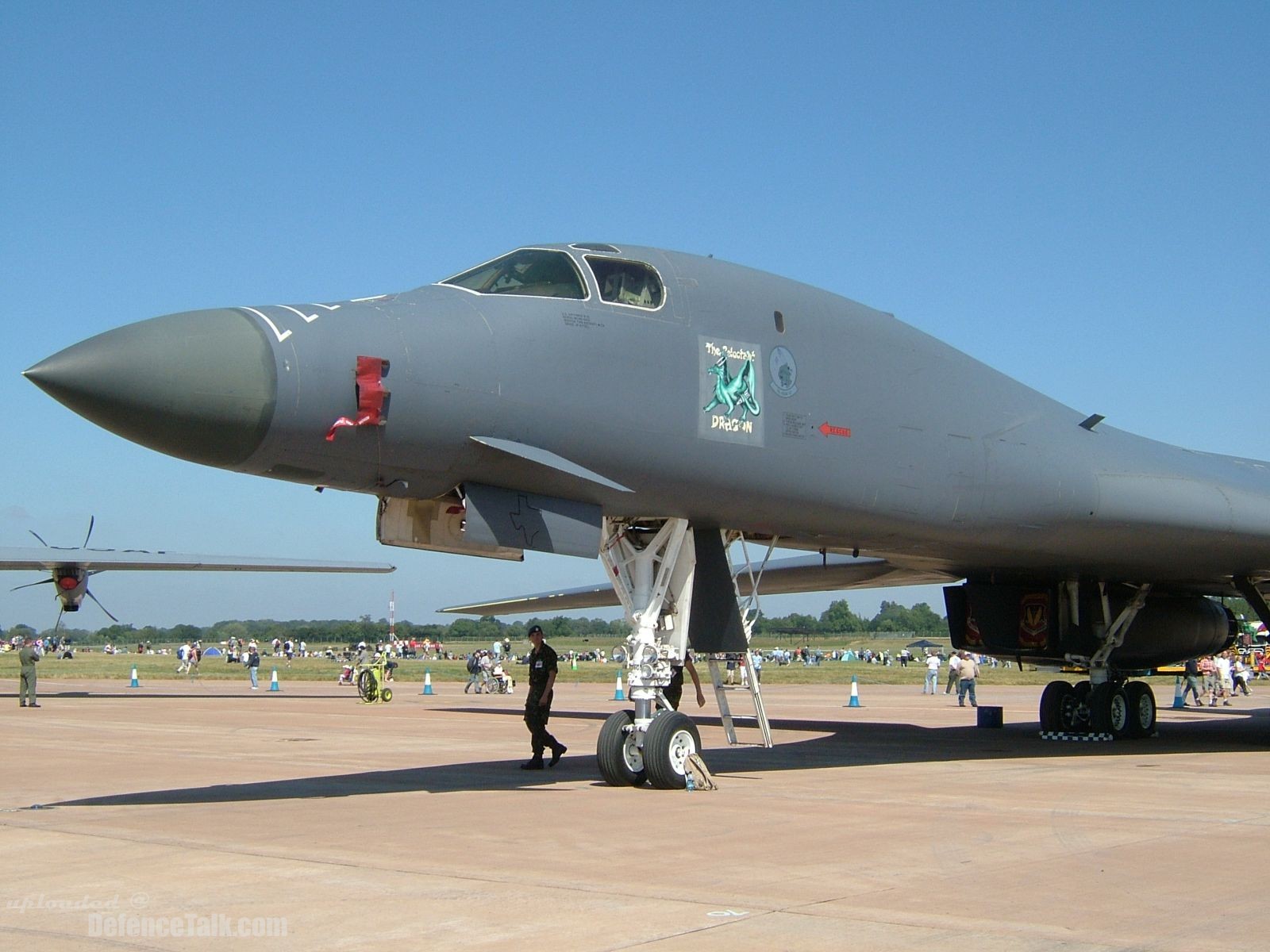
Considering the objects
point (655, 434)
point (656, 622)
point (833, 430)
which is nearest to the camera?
point (655, 434)

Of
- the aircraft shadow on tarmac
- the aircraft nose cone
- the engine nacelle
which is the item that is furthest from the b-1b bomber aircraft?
the aircraft shadow on tarmac

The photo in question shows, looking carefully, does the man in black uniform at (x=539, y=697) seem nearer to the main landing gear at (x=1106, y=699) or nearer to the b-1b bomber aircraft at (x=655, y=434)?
the b-1b bomber aircraft at (x=655, y=434)

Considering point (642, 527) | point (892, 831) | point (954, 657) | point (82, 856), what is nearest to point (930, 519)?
point (642, 527)

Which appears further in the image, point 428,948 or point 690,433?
point 690,433

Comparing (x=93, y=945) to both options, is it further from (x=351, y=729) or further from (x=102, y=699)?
(x=102, y=699)

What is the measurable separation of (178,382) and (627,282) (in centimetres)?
387

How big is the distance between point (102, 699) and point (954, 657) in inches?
838

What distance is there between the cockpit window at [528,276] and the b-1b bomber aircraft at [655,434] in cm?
2

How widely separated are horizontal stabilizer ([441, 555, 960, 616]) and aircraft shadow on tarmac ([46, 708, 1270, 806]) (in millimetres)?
2275

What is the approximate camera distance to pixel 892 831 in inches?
332

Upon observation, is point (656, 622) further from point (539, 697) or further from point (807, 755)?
→ point (807, 755)

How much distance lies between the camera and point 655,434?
10109 millimetres

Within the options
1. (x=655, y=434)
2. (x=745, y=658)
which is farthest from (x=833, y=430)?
(x=745, y=658)

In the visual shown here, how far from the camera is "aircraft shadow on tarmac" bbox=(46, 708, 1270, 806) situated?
10750mm
